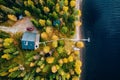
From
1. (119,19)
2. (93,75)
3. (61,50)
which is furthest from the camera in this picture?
(119,19)

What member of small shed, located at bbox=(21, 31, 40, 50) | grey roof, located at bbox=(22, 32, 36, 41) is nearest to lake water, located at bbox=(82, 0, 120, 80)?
small shed, located at bbox=(21, 31, 40, 50)

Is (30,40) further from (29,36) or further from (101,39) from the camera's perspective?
(101,39)

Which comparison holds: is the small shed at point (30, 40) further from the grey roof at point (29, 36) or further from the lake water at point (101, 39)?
the lake water at point (101, 39)

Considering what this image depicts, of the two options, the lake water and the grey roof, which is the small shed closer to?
the grey roof

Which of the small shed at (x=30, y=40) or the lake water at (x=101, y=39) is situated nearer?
the small shed at (x=30, y=40)

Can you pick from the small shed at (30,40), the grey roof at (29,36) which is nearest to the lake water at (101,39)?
the small shed at (30,40)

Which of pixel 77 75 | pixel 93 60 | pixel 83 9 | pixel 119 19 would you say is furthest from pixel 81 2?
pixel 77 75

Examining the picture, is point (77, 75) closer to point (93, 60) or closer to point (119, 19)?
point (93, 60)

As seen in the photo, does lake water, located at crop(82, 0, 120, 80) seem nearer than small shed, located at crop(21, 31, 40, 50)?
No
